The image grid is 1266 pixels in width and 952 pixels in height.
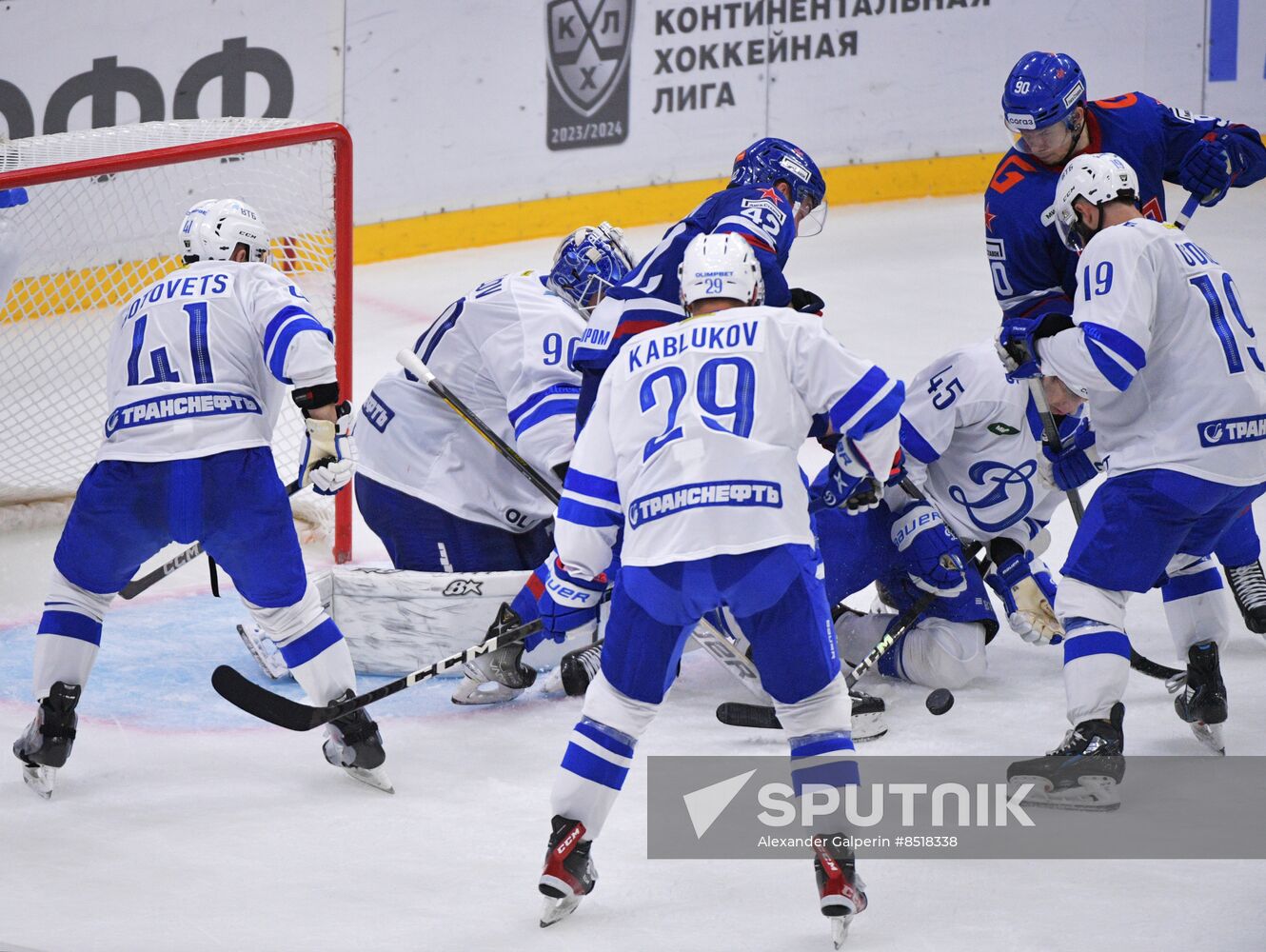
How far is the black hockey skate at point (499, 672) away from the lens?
12.9 ft

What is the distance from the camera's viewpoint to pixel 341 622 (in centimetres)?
418

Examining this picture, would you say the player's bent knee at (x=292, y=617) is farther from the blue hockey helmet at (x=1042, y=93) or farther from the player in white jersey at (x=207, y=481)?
the blue hockey helmet at (x=1042, y=93)

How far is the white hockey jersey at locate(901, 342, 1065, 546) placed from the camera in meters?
3.91

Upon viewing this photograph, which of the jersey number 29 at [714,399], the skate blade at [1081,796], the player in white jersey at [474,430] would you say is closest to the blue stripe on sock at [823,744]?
the jersey number 29 at [714,399]

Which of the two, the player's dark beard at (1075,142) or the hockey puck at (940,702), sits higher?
the player's dark beard at (1075,142)

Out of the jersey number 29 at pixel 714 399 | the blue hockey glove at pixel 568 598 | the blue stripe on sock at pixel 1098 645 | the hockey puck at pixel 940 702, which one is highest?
the jersey number 29 at pixel 714 399

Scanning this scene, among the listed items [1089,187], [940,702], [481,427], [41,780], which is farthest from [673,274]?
[41,780]

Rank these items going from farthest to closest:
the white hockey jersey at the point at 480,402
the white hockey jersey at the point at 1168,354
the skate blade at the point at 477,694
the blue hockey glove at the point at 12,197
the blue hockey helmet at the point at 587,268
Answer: the blue hockey glove at the point at 12,197 < the blue hockey helmet at the point at 587,268 < the white hockey jersey at the point at 480,402 < the skate blade at the point at 477,694 < the white hockey jersey at the point at 1168,354

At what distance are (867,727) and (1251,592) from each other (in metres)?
1.16

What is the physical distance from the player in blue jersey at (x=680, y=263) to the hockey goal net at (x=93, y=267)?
48.9 inches

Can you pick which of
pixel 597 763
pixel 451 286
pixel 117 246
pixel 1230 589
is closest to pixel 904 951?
pixel 597 763

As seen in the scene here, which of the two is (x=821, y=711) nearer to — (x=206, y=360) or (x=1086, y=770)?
(x=1086, y=770)

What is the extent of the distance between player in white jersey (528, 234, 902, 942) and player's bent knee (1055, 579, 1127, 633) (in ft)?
2.26

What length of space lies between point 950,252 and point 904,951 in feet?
16.1
